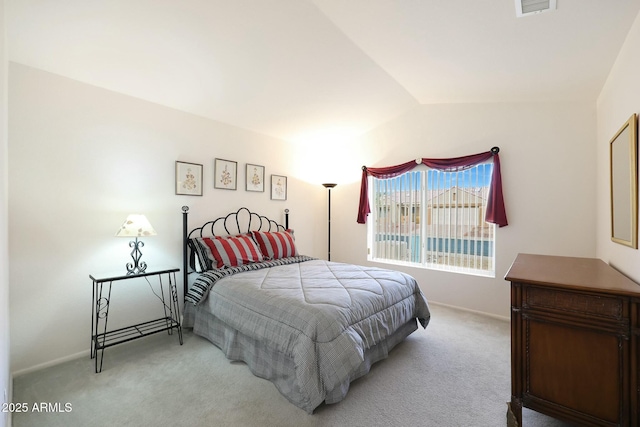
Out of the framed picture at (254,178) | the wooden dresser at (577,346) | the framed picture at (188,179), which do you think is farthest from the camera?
the framed picture at (254,178)

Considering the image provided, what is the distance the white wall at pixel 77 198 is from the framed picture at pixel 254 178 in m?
0.71

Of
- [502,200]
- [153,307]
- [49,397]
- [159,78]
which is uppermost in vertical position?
[159,78]

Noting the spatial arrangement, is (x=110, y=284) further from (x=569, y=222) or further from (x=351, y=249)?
(x=569, y=222)

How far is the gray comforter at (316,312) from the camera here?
176 centimetres

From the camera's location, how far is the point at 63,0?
5.77 ft

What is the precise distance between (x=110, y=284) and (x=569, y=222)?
453 centimetres

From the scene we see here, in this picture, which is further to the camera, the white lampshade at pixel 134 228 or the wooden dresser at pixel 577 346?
the white lampshade at pixel 134 228

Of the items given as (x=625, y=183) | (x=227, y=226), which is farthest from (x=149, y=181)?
(x=625, y=183)

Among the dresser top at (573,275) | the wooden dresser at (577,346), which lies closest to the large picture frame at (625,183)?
the dresser top at (573,275)

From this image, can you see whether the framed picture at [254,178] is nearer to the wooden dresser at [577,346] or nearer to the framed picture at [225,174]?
the framed picture at [225,174]

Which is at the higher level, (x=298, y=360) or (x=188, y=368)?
(x=298, y=360)

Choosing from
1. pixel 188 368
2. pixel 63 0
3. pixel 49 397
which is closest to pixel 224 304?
pixel 188 368

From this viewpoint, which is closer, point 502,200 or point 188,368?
point 188,368

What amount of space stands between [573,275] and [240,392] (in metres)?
2.21
